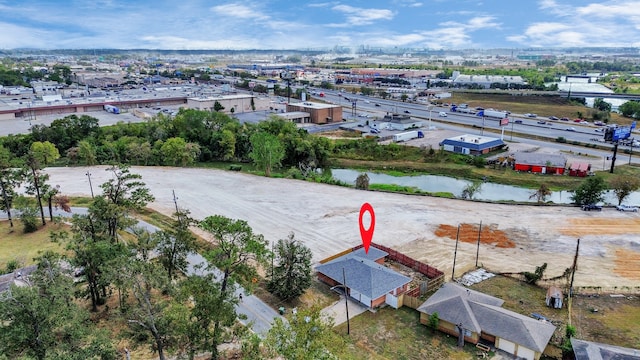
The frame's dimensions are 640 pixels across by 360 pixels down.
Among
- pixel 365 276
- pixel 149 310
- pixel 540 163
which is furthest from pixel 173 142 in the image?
pixel 540 163

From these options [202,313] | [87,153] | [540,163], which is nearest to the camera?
[202,313]

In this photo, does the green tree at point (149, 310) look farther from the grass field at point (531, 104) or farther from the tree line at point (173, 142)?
the grass field at point (531, 104)

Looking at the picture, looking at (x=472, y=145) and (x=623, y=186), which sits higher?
(x=472, y=145)

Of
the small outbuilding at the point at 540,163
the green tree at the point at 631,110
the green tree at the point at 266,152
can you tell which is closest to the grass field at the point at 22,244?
the green tree at the point at 266,152

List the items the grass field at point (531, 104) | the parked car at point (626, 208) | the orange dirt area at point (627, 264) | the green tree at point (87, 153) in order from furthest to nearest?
the grass field at point (531, 104) → the green tree at point (87, 153) → the parked car at point (626, 208) → the orange dirt area at point (627, 264)

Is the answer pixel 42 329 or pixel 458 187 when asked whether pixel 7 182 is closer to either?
pixel 42 329

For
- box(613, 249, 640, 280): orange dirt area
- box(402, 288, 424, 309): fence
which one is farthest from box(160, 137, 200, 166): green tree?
box(613, 249, 640, 280): orange dirt area
